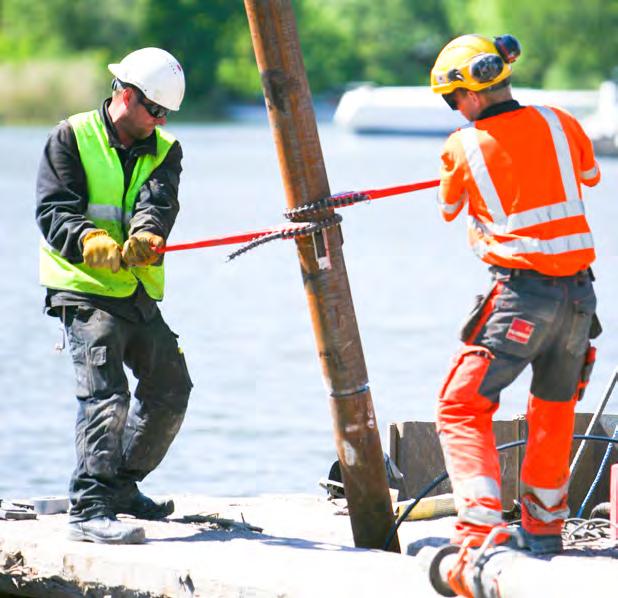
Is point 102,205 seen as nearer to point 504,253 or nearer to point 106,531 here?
point 106,531

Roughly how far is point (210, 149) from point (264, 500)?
1958 inches

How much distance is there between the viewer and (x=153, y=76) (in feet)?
21.6

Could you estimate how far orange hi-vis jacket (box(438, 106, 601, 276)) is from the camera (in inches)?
229

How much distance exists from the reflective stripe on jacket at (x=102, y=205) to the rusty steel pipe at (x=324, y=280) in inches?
24.5

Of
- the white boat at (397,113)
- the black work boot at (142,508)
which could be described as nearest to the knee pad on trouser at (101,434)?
the black work boot at (142,508)

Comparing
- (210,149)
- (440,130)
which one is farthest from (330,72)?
(210,149)

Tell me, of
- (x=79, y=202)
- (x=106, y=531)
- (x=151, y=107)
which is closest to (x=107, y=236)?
(x=79, y=202)

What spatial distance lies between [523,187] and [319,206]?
0.92 meters

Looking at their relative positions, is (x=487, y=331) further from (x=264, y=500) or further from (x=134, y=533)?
(x=264, y=500)

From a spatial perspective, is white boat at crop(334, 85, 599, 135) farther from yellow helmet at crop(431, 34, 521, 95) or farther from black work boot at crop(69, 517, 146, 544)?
yellow helmet at crop(431, 34, 521, 95)

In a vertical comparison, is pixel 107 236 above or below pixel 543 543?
above

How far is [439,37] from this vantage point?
349 feet

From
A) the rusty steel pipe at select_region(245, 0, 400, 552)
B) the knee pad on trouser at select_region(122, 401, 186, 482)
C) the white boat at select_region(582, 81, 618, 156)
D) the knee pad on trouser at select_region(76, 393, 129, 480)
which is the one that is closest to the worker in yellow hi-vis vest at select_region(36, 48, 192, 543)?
the knee pad on trouser at select_region(76, 393, 129, 480)

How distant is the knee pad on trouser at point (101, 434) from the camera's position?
658 centimetres
